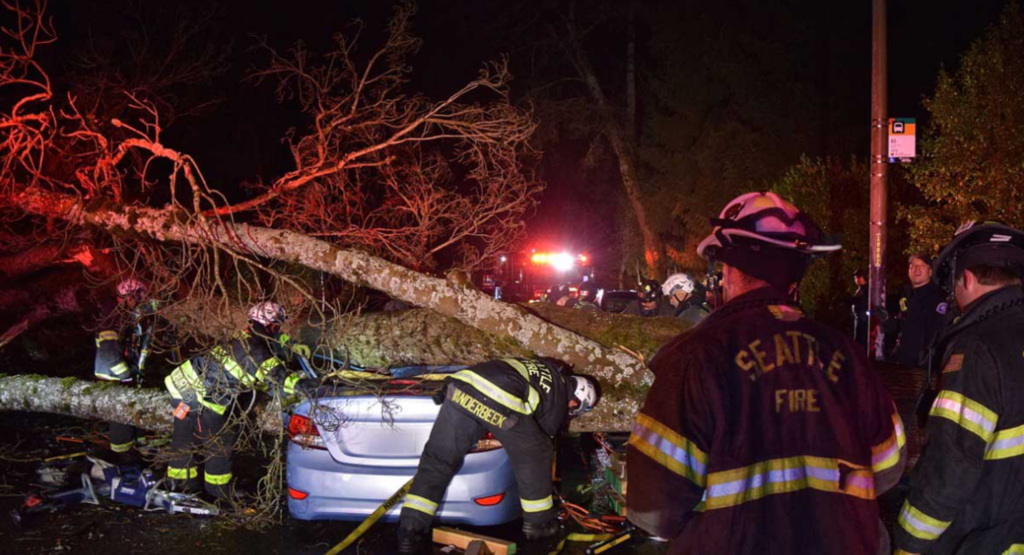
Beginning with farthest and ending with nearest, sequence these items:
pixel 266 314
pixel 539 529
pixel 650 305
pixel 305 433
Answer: pixel 650 305
pixel 266 314
pixel 305 433
pixel 539 529

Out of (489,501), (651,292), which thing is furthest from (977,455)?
(651,292)

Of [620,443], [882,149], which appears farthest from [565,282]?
[620,443]

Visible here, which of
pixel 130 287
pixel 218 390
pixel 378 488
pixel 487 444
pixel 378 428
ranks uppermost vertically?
pixel 130 287

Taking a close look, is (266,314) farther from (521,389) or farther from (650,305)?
(650,305)

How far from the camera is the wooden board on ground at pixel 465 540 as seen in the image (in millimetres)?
4047

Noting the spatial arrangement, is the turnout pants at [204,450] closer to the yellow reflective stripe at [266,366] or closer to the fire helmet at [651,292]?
the yellow reflective stripe at [266,366]

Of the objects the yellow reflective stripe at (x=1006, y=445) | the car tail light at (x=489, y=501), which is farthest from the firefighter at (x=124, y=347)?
the yellow reflective stripe at (x=1006, y=445)

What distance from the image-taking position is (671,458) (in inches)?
65.5

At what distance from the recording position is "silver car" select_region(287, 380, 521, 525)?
14.2 feet

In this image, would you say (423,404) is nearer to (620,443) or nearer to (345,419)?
(345,419)

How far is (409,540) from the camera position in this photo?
4098 mm

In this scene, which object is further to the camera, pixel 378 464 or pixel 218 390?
pixel 218 390

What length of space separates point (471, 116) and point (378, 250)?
1.73 meters

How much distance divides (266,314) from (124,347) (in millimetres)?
3567
